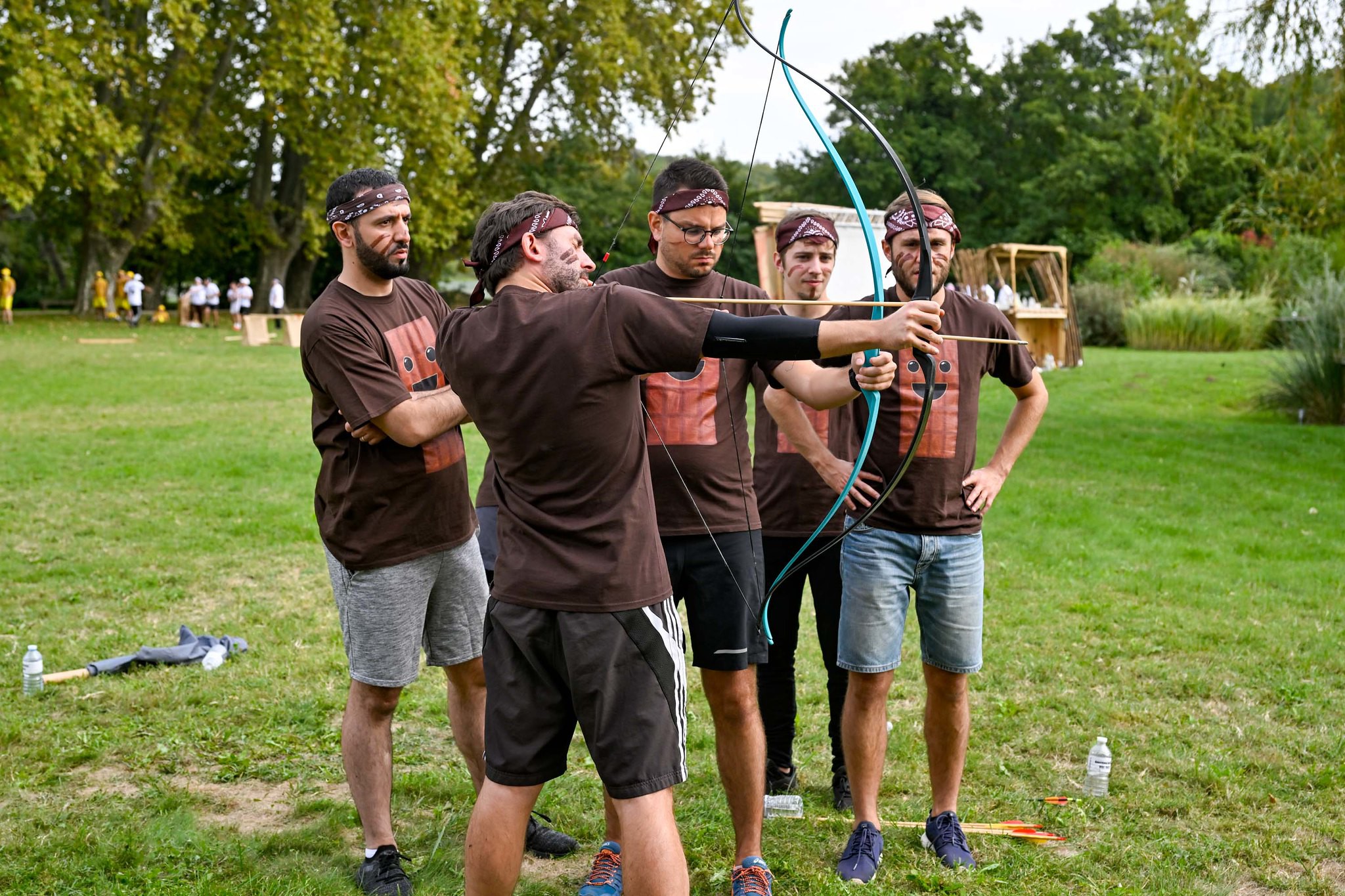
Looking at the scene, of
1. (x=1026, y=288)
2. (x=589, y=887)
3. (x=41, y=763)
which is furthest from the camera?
(x=1026, y=288)

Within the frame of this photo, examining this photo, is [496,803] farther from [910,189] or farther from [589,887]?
[910,189]

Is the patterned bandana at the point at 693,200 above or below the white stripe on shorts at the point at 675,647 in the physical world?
above

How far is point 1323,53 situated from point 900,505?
11206 mm

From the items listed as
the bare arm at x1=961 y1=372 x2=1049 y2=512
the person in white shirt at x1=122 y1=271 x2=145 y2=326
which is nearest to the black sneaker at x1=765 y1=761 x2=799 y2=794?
the bare arm at x1=961 y1=372 x2=1049 y2=512

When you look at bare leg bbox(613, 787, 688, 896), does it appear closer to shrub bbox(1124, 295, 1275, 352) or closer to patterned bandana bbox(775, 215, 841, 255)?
patterned bandana bbox(775, 215, 841, 255)

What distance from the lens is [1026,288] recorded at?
97.7ft

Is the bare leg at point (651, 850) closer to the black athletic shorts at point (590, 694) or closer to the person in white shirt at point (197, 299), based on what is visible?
the black athletic shorts at point (590, 694)

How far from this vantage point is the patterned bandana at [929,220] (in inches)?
139

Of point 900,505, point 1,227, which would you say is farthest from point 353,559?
point 1,227

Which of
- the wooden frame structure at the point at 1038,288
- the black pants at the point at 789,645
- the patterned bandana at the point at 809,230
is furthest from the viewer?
the wooden frame structure at the point at 1038,288

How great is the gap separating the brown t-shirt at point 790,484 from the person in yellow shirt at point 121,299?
3066 centimetres

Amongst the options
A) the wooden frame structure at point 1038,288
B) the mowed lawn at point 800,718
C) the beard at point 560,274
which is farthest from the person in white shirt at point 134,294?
the beard at point 560,274

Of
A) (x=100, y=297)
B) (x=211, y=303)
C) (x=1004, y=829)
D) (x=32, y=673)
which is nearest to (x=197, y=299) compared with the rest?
(x=211, y=303)

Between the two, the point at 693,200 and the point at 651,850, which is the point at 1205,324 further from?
the point at 651,850
